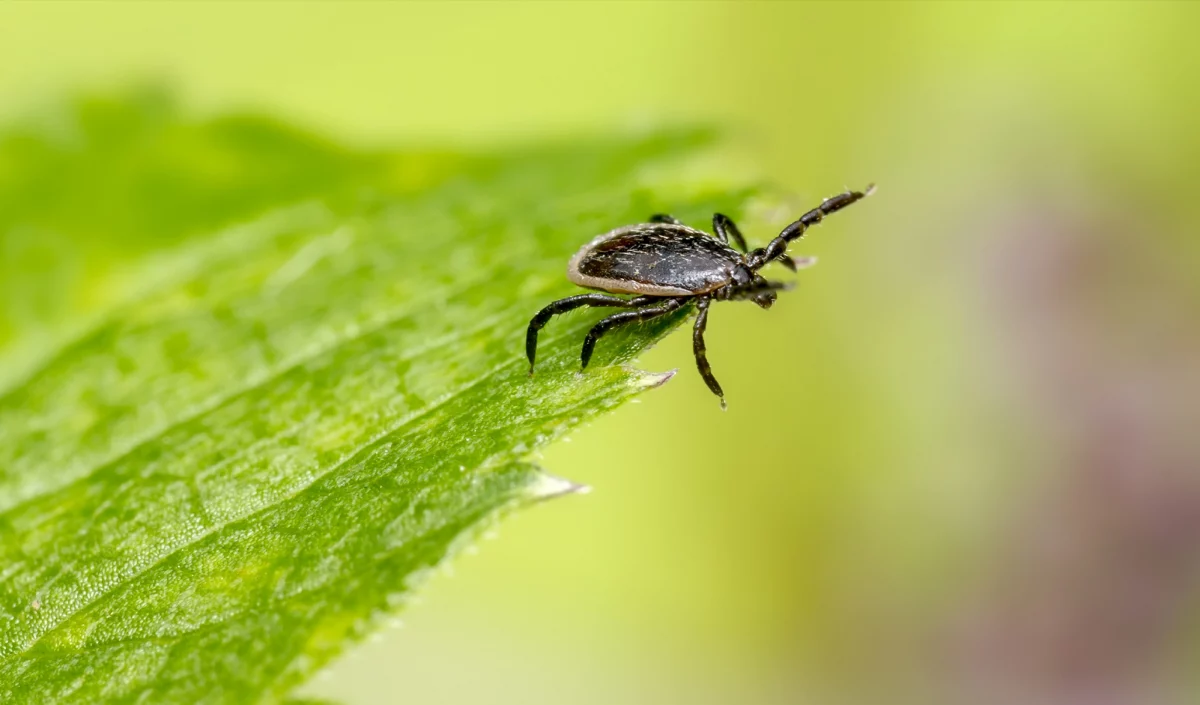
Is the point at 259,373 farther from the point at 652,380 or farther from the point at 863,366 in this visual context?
the point at 863,366

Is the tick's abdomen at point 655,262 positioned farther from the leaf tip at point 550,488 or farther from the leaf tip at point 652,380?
the leaf tip at point 550,488

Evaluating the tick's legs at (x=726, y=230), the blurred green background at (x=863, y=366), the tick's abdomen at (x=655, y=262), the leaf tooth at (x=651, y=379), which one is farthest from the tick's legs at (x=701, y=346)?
the blurred green background at (x=863, y=366)

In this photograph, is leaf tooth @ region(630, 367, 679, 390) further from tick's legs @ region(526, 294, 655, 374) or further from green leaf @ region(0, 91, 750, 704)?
tick's legs @ region(526, 294, 655, 374)

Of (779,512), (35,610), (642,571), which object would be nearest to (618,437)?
(642,571)

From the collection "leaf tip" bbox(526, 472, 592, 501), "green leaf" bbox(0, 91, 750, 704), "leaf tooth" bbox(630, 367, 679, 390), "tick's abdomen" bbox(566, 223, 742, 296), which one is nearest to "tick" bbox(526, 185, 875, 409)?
"tick's abdomen" bbox(566, 223, 742, 296)

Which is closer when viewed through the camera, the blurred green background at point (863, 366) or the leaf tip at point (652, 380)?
the leaf tip at point (652, 380)

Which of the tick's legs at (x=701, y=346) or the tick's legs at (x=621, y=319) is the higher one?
the tick's legs at (x=621, y=319)

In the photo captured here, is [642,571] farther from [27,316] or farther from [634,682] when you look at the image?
[27,316]

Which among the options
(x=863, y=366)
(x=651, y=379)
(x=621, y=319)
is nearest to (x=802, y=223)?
(x=621, y=319)
